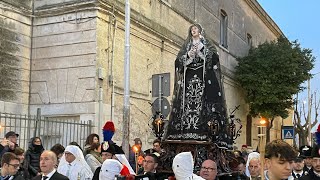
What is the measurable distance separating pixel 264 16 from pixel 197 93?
29.1 meters

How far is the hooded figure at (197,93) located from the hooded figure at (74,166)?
80.1 inches

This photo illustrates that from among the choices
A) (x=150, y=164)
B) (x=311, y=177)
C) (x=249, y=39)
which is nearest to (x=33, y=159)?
(x=150, y=164)

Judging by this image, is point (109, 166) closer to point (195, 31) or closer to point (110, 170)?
point (110, 170)

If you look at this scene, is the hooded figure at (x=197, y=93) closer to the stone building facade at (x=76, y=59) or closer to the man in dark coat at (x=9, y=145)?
the man in dark coat at (x=9, y=145)

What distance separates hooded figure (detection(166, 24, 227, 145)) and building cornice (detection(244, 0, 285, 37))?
24.3m

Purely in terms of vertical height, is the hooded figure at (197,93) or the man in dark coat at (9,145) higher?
the hooded figure at (197,93)

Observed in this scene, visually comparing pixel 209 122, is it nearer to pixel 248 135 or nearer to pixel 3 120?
pixel 3 120

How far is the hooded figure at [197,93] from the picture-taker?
9516mm

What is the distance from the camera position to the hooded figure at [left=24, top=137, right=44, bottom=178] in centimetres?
1060

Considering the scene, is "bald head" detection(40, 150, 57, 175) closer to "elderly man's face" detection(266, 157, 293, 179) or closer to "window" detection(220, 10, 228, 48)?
"elderly man's face" detection(266, 157, 293, 179)

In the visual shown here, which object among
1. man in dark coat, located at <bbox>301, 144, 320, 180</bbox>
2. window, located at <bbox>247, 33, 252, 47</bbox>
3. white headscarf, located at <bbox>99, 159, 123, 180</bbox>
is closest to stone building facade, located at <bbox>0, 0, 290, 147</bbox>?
white headscarf, located at <bbox>99, 159, 123, 180</bbox>

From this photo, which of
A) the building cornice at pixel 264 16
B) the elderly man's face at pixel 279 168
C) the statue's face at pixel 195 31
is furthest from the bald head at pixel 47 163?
the building cornice at pixel 264 16

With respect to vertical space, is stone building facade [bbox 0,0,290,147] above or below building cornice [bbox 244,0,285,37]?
below

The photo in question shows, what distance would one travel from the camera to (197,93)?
9734 millimetres
